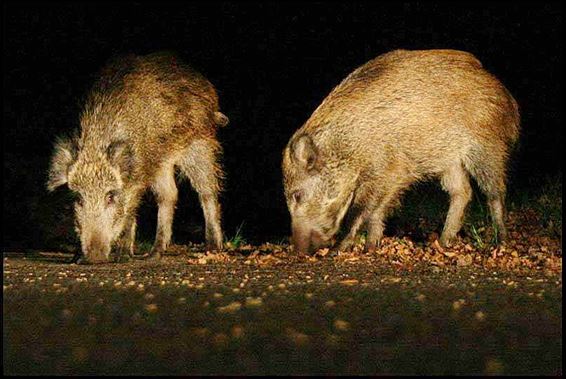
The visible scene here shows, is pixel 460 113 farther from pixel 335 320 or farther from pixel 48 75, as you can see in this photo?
pixel 48 75

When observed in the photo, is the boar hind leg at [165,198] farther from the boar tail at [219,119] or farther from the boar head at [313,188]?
the boar head at [313,188]

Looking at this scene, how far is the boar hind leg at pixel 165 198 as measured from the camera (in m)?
7.73

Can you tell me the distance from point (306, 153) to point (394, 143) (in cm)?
77

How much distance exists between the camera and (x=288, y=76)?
11992 mm

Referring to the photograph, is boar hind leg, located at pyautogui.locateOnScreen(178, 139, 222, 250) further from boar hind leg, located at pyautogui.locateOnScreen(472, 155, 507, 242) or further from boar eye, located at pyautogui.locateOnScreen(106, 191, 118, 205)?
boar hind leg, located at pyautogui.locateOnScreen(472, 155, 507, 242)

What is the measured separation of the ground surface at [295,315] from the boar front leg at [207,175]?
4.68 ft

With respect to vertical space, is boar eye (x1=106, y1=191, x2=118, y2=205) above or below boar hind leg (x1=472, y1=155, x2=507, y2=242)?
below

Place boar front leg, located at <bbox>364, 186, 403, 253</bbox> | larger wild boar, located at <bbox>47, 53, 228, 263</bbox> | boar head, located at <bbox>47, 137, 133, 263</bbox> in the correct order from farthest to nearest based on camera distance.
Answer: boar front leg, located at <bbox>364, 186, 403, 253</bbox>, larger wild boar, located at <bbox>47, 53, 228, 263</bbox>, boar head, located at <bbox>47, 137, 133, 263</bbox>

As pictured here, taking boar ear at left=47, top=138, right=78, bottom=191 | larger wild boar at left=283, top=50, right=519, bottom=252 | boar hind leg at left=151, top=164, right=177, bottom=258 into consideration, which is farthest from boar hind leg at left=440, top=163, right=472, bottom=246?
boar ear at left=47, top=138, right=78, bottom=191

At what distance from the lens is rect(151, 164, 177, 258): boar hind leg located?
7.73m

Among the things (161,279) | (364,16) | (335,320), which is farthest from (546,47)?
(335,320)

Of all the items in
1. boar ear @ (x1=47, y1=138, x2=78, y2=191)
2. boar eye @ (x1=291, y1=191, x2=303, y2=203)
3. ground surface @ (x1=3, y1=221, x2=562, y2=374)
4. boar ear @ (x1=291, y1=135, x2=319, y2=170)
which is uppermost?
boar ear @ (x1=291, y1=135, x2=319, y2=170)

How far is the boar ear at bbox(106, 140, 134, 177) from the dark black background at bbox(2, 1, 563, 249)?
8.33ft

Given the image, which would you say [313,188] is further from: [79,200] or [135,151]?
[79,200]
